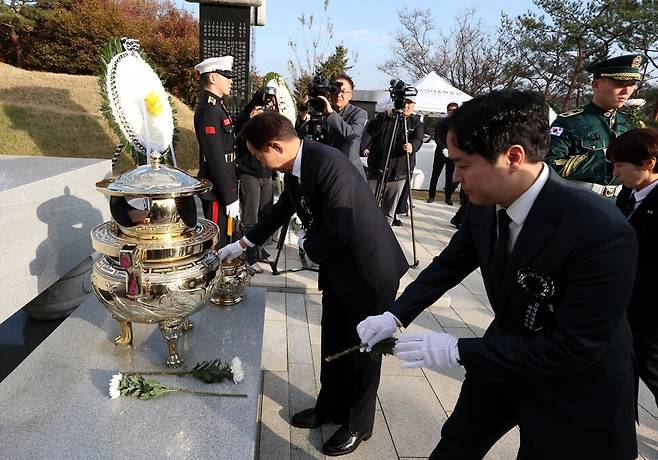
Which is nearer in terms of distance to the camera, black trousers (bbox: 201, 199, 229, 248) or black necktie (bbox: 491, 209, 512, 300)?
black necktie (bbox: 491, 209, 512, 300)

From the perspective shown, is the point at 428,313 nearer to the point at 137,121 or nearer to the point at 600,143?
the point at 600,143

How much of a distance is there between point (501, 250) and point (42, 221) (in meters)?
2.69

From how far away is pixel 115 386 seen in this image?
1825 mm

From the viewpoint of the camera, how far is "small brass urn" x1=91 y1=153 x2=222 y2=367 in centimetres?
188

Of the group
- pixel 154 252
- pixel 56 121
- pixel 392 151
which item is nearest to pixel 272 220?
pixel 154 252

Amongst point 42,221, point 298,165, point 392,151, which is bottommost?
point 42,221

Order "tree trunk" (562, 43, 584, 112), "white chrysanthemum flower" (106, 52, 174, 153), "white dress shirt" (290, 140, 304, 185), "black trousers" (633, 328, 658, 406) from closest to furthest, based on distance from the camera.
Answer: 1. "white dress shirt" (290, 140, 304, 185)
2. "black trousers" (633, 328, 658, 406)
3. "white chrysanthemum flower" (106, 52, 174, 153)
4. "tree trunk" (562, 43, 584, 112)

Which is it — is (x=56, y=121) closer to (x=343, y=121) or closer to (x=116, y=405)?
(x=343, y=121)

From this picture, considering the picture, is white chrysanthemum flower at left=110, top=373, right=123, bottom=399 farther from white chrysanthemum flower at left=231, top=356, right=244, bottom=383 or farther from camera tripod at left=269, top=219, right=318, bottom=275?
camera tripod at left=269, top=219, right=318, bottom=275

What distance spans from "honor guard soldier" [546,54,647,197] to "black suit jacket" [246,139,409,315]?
1649 millimetres

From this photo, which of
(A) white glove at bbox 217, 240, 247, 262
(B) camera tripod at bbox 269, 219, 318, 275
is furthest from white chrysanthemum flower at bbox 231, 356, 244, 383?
(B) camera tripod at bbox 269, 219, 318, 275

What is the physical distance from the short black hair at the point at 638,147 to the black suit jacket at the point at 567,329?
1.39m

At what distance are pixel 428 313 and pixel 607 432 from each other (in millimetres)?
2910

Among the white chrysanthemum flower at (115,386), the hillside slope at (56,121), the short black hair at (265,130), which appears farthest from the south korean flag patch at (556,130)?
the hillside slope at (56,121)
